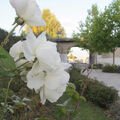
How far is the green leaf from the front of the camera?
1.12 feet

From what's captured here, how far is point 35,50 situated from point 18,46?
0.08 m

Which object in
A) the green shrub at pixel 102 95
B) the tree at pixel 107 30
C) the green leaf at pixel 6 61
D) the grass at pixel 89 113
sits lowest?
the grass at pixel 89 113

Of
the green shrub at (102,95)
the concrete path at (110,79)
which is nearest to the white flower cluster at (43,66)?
the green shrub at (102,95)

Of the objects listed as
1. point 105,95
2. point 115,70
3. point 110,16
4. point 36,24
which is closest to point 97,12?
point 110,16

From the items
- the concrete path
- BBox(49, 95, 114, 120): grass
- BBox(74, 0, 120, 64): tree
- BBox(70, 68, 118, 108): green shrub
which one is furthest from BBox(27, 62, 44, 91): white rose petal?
BBox(74, 0, 120, 64): tree

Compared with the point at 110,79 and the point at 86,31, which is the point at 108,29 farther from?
the point at 110,79

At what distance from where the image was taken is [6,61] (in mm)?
354

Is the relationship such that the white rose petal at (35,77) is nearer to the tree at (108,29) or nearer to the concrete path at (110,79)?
the concrete path at (110,79)

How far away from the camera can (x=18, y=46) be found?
40 centimetres

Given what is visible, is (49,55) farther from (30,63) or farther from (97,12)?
(97,12)

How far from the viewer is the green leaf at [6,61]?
0.34 meters

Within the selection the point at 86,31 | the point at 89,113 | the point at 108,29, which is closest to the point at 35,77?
the point at 89,113

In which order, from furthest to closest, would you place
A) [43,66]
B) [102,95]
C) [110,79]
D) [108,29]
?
[108,29], [110,79], [102,95], [43,66]

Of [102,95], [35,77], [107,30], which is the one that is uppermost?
[107,30]
